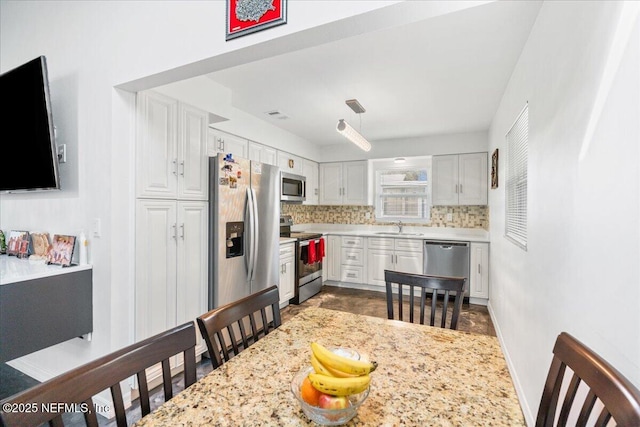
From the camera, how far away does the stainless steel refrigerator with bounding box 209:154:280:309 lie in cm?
262

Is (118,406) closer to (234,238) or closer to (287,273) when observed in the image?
(234,238)

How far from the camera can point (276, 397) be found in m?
0.84

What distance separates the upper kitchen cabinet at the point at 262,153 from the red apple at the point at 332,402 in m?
3.39

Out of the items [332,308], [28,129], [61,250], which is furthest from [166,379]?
[332,308]

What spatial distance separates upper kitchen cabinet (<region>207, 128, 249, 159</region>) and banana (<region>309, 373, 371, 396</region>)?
2861 mm

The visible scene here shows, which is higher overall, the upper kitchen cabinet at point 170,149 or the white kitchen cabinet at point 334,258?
the upper kitchen cabinet at point 170,149

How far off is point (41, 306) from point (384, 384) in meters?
1.98

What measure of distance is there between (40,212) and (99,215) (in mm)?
757

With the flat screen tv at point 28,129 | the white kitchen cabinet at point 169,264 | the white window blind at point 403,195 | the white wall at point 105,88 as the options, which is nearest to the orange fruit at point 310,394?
the white wall at point 105,88

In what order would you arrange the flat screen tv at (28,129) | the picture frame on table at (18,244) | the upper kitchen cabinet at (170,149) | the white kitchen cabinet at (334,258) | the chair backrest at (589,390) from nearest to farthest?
the chair backrest at (589,390) → the flat screen tv at (28,129) → the upper kitchen cabinet at (170,149) → the picture frame on table at (18,244) → the white kitchen cabinet at (334,258)

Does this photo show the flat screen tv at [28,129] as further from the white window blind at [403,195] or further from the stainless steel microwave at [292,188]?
the white window blind at [403,195]

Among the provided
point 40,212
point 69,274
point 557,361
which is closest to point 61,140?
point 40,212

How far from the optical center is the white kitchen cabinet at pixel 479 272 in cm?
416

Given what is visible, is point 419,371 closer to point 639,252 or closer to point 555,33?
point 639,252
